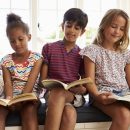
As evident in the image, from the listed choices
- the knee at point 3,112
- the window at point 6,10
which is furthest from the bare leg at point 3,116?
the window at point 6,10

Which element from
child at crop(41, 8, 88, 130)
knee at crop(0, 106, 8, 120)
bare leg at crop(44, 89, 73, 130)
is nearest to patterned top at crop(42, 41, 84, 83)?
child at crop(41, 8, 88, 130)

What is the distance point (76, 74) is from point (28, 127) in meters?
0.48

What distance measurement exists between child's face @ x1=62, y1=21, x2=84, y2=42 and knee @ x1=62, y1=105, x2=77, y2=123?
1.43 ft

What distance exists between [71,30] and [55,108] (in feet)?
1.63

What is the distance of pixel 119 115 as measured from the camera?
1455mm

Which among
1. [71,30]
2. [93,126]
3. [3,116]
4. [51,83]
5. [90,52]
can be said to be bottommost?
[93,126]

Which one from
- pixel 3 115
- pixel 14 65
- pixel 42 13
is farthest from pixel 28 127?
pixel 42 13

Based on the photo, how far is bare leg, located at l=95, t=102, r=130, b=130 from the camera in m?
1.43

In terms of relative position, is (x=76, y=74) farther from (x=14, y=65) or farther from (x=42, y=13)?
(x=42, y=13)

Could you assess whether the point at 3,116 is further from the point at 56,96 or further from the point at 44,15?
the point at 44,15

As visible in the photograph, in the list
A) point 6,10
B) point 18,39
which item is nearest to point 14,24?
point 18,39

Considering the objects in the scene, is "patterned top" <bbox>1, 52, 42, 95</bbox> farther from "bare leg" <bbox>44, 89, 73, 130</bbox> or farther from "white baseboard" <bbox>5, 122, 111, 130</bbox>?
"white baseboard" <bbox>5, 122, 111, 130</bbox>

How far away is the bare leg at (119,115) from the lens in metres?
1.43

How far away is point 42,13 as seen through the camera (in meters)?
2.62
